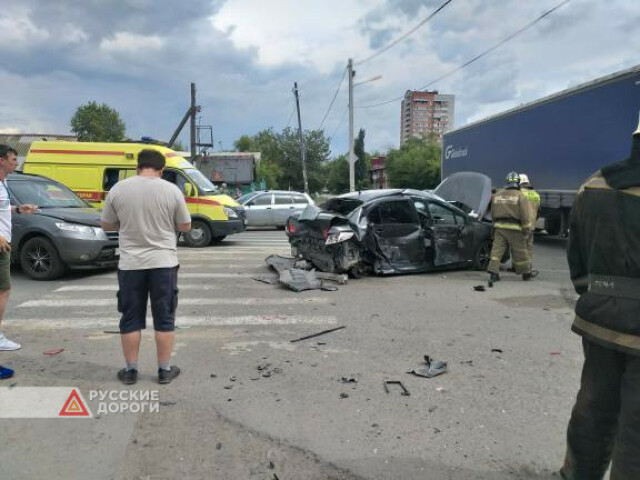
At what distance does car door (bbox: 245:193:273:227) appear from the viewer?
18.1 m

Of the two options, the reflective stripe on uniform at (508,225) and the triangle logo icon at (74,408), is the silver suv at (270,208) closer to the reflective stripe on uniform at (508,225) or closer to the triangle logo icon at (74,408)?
the reflective stripe on uniform at (508,225)

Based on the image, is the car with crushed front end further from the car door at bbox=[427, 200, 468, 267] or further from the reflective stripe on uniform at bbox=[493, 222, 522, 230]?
the reflective stripe on uniform at bbox=[493, 222, 522, 230]

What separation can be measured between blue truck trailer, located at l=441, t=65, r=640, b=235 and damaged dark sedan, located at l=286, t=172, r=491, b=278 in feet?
12.1

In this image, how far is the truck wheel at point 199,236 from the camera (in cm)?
1273

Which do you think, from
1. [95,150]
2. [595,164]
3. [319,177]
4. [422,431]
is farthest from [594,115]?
[319,177]

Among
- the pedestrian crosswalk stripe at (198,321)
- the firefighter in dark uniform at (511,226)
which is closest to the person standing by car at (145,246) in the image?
the pedestrian crosswalk stripe at (198,321)

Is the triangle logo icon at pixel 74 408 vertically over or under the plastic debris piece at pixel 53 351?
under

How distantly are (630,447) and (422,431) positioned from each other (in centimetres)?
138

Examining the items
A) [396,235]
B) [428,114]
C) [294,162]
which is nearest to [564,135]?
[396,235]

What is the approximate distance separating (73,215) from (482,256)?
7.14 meters

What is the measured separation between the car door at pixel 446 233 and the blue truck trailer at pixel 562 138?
3787mm

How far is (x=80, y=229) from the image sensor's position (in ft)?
25.8

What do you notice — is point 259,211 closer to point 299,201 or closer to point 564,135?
point 299,201

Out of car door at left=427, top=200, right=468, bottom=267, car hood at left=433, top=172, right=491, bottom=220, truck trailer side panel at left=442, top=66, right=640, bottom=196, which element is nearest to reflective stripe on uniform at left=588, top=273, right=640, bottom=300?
car door at left=427, top=200, right=468, bottom=267
